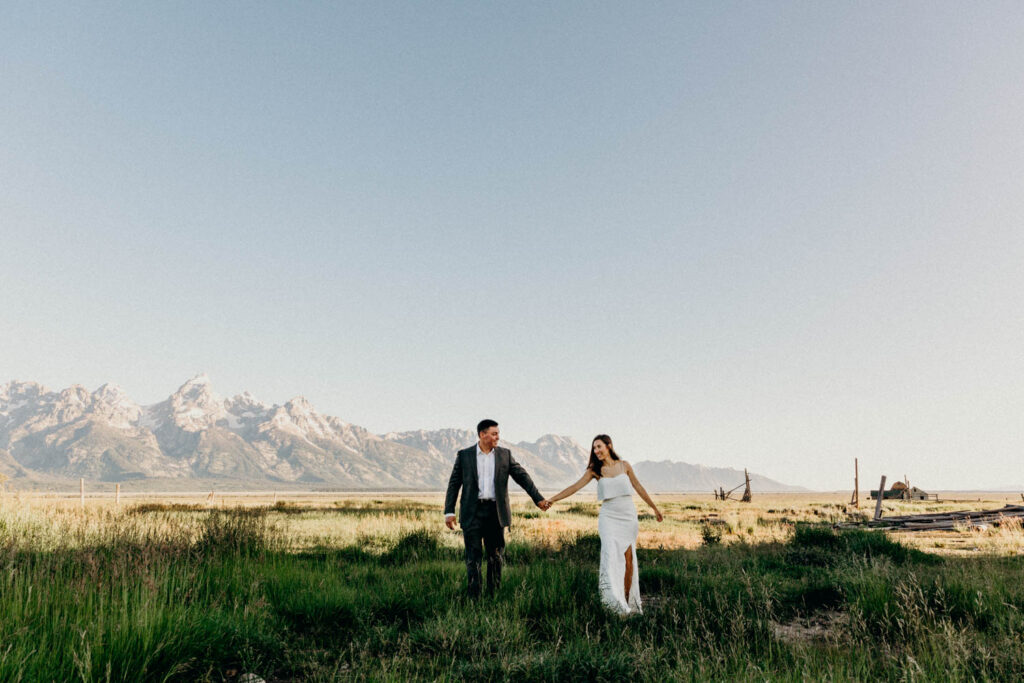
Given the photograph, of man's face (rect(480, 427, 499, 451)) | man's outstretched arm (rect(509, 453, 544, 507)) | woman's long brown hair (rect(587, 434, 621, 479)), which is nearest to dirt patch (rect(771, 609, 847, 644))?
woman's long brown hair (rect(587, 434, 621, 479))

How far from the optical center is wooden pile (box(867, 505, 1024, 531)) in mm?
20797

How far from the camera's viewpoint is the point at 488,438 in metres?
7.97

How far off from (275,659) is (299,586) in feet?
8.57

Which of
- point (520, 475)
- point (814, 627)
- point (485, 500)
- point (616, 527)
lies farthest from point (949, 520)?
point (485, 500)

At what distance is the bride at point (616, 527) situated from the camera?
7.12m

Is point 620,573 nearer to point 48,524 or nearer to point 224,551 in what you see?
point 224,551

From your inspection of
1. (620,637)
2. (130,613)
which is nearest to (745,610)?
(620,637)

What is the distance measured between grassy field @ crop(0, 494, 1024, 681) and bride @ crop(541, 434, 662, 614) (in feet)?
0.89

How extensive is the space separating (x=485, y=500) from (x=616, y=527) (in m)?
1.78

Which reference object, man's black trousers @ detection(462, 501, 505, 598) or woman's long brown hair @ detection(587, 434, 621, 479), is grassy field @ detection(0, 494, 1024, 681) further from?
woman's long brown hair @ detection(587, 434, 621, 479)

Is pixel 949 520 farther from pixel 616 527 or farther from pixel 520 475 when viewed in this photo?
pixel 520 475

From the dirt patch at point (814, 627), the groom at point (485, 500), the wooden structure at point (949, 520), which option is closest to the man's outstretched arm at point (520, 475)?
the groom at point (485, 500)

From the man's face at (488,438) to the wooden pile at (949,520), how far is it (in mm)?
20605

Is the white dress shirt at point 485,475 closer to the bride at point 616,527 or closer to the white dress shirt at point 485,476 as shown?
the white dress shirt at point 485,476
